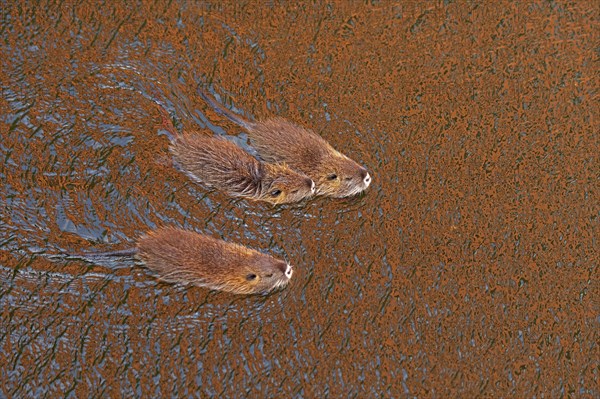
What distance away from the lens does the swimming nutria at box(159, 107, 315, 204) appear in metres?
3.13

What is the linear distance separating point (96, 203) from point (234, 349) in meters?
A: 0.84

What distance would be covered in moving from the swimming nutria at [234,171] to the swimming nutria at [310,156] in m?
0.06

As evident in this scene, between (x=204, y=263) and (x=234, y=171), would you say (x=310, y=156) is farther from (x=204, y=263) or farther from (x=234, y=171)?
(x=204, y=263)

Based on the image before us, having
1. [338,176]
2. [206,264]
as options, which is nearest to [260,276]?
[206,264]

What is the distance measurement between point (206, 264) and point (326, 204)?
0.65m

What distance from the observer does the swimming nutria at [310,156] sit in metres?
3.23

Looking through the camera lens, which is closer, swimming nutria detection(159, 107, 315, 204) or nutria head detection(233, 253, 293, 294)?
nutria head detection(233, 253, 293, 294)

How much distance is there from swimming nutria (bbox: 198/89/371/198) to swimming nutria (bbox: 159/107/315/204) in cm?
6

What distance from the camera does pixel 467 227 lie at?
3246mm

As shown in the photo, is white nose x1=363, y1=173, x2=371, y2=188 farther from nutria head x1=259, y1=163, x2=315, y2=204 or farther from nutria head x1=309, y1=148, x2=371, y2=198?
nutria head x1=259, y1=163, x2=315, y2=204

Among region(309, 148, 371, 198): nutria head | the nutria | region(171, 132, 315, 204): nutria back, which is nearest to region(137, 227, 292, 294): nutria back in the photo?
the nutria

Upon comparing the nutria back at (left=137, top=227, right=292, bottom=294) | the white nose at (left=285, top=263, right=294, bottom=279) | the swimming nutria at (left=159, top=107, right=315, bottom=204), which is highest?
the swimming nutria at (left=159, top=107, right=315, bottom=204)

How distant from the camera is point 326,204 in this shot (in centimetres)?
328

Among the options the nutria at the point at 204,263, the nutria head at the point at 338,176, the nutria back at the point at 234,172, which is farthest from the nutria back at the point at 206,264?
the nutria head at the point at 338,176
